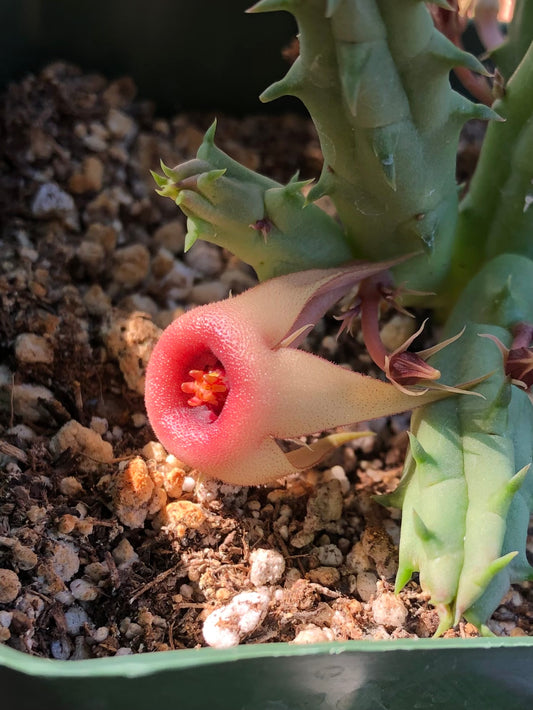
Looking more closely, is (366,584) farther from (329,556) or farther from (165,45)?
(165,45)

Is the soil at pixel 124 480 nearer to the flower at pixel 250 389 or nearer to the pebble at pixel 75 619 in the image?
the pebble at pixel 75 619

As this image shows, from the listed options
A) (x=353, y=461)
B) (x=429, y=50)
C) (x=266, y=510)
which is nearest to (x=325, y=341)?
(x=353, y=461)

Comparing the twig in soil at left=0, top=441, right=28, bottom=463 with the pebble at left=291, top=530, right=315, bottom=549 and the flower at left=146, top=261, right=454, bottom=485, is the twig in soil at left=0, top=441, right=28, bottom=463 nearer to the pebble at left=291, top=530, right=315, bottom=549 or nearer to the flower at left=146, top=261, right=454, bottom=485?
the flower at left=146, top=261, right=454, bottom=485

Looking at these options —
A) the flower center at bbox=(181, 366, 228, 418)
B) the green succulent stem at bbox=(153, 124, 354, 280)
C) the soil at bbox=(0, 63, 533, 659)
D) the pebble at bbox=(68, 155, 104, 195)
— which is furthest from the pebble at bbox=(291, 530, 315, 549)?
the pebble at bbox=(68, 155, 104, 195)

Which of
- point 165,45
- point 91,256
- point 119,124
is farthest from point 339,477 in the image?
point 165,45

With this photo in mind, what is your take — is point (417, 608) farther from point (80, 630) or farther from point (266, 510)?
point (80, 630)
